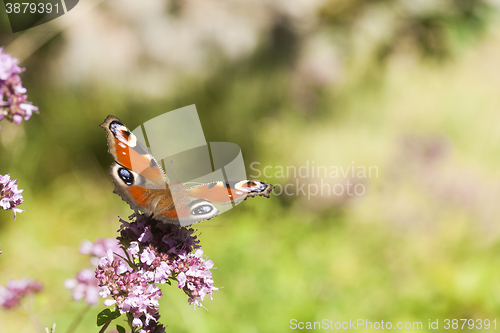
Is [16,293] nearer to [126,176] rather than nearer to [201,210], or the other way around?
[126,176]

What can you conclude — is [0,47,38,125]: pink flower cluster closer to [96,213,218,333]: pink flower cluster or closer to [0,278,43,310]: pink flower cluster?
[96,213,218,333]: pink flower cluster

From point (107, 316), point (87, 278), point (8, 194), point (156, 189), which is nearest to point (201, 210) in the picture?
point (156, 189)

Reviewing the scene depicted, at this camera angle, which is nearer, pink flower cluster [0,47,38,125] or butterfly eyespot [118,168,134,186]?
pink flower cluster [0,47,38,125]


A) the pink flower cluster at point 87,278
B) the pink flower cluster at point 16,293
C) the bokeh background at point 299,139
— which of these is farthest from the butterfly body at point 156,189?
the bokeh background at point 299,139

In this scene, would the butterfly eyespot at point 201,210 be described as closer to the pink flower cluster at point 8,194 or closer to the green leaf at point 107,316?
the green leaf at point 107,316

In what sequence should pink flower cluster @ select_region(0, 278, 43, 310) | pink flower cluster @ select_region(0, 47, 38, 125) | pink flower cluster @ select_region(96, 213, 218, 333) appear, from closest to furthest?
pink flower cluster @ select_region(0, 47, 38, 125)
pink flower cluster @ select_region(96, 213, 218, 333)
pink flower cluster @ select_region(0, 278, 43, 310)

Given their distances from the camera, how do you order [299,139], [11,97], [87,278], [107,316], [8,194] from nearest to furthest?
[11,97], [8,194], [107,316], [87,278], [299,139]

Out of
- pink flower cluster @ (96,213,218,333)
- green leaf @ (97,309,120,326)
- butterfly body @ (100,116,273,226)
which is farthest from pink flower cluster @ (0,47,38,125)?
green leaf @ (97,309,120,326)
